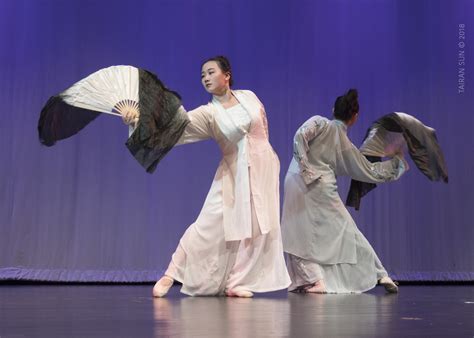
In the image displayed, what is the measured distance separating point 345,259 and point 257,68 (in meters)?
2.20

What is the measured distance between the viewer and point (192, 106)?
6.10 metres

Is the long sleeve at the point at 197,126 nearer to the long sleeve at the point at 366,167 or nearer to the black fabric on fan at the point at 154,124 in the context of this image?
the black fabric on fan at the point at 154,124

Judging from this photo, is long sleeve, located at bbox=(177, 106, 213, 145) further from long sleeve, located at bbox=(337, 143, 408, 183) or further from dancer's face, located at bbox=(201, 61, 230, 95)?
long sleeve, located at bbox=(337, 143, 408, 183)

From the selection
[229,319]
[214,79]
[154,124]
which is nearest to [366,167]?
[214,79]

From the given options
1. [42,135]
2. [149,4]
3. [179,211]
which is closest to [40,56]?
[149,4]

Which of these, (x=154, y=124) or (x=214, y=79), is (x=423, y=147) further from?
(x=154, y=124)

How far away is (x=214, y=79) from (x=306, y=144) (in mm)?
770

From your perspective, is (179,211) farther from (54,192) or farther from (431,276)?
(431,276)

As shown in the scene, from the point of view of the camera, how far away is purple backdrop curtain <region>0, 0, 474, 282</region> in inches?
225

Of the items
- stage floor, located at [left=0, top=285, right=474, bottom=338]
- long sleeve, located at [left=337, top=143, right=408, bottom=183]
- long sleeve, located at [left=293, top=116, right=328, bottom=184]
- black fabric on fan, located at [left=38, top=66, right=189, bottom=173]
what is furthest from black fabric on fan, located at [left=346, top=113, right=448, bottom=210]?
black fabric on fan, located at [left=38, top=66, right=189, bottom=173]

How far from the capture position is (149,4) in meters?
6.09

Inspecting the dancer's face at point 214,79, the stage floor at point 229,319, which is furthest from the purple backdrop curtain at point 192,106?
the stage floor at point 229,319

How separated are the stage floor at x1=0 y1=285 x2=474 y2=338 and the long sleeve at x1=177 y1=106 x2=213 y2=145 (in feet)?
A: 2.97

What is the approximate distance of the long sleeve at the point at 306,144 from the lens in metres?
4.57
